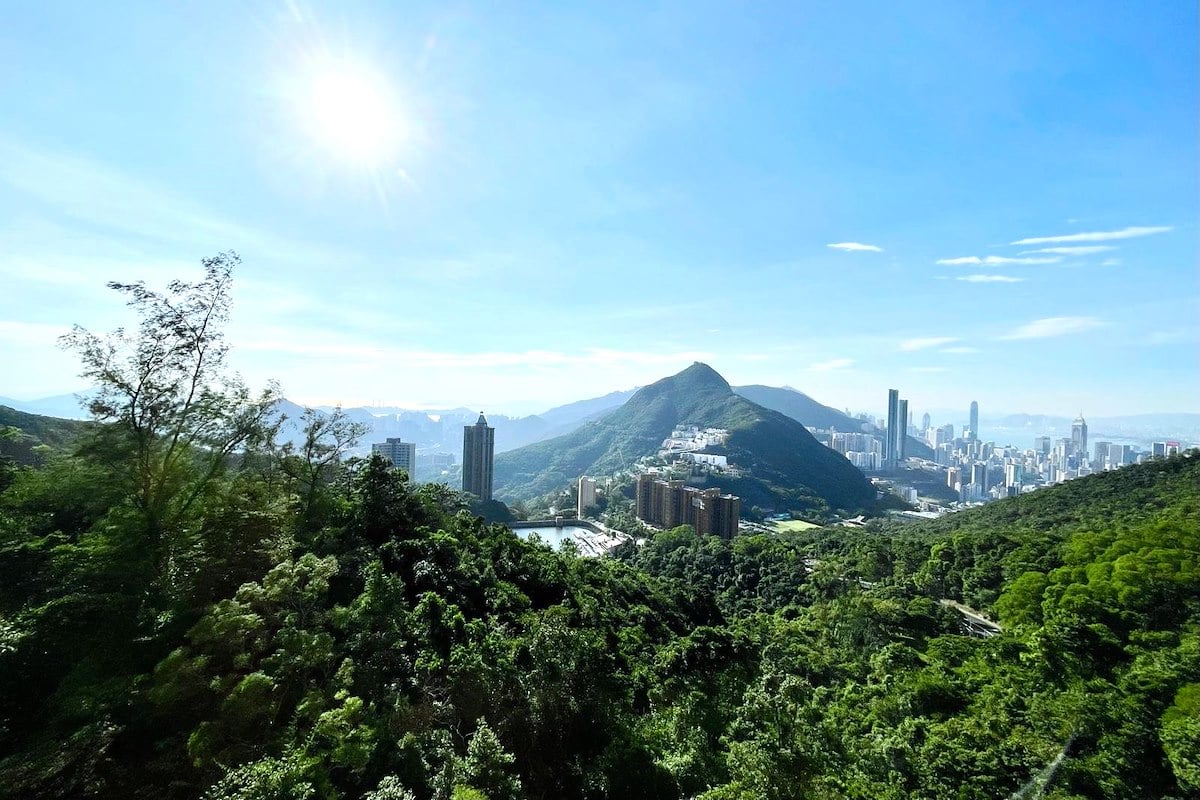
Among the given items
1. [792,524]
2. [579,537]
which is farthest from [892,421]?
[579,537]

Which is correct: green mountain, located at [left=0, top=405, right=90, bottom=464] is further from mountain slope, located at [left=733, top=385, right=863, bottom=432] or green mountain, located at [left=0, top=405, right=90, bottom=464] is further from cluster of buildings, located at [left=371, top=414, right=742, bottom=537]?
mountain slope, located at [left=733, top=385, right=863, bottom=432]

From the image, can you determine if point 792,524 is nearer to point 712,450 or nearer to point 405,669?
point 712,450

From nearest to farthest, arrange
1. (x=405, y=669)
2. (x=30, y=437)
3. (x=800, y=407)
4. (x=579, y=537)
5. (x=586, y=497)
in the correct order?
(x=405, y=669) → (x=30, y=437) → (x=579, y=537) → (x=586, y=497) → (x=800, y=407)

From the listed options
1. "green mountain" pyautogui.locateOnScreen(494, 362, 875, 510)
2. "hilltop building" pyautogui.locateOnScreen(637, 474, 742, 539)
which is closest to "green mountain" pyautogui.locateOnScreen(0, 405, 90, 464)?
"hilltop building" pyautogui.locateOnScreen(637, 474, 742, 539)

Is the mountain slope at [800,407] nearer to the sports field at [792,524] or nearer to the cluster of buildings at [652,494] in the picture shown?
the sports field at [792,524]

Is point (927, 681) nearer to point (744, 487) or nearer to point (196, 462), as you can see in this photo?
point (196, 462)
